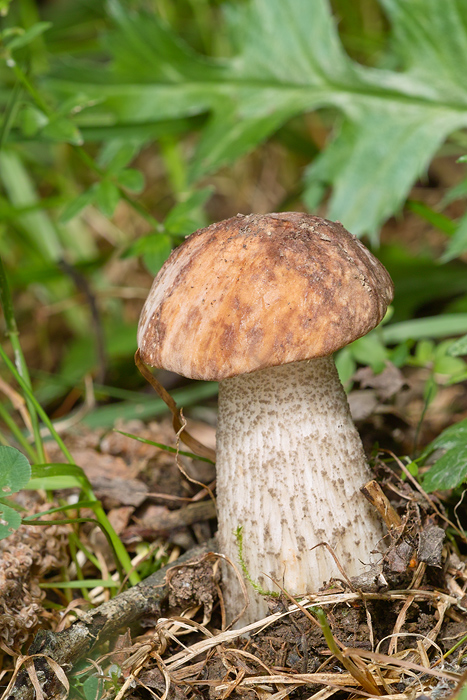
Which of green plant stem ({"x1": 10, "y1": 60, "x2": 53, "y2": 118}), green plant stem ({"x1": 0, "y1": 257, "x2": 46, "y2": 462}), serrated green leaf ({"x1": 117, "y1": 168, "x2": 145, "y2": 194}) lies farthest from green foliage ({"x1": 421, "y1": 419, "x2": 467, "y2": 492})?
green plant stem ({"x1": 10, "y1": 60, "x2": 53, "y2": 118})

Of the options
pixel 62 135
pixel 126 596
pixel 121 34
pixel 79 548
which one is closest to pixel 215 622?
pixel 126 596

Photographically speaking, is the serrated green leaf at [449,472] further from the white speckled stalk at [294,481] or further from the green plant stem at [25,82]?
the green plant stem at [25,82]

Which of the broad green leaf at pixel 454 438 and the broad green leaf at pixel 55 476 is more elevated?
the broad green leaf at pixel 55 476

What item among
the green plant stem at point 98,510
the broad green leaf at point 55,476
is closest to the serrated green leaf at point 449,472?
the green plant stem at point 98,510

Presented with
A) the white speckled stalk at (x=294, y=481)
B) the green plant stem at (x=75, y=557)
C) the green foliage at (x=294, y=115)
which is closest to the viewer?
the white speckled stalk at (x=294, y=481)

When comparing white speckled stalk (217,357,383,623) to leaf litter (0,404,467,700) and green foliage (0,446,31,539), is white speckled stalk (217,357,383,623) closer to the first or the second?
leaf litter (0,404,467,700)

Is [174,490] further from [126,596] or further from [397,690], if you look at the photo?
[397,690]
